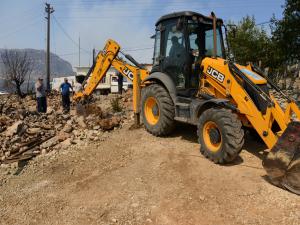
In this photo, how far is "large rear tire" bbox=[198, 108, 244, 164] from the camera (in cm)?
588

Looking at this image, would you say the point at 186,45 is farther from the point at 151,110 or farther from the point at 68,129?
the point at 68,129

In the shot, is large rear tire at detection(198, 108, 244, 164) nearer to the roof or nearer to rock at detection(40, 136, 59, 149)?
the roof

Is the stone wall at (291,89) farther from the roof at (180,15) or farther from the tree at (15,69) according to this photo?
the tree at (15,69)

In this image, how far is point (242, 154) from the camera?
22.0 ft

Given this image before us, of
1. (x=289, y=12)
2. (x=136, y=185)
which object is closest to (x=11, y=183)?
(x=136, y=185)

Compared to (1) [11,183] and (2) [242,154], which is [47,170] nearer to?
(1) [11,183]

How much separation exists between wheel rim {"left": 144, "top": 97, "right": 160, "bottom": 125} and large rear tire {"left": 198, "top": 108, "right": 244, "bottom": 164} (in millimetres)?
1835

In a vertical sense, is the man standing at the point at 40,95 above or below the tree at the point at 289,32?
below

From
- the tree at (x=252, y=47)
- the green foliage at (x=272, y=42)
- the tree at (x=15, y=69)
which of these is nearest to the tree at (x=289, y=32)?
the green foliage at (x=272, y=42)

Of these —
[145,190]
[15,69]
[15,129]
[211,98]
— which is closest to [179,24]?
[211,98]

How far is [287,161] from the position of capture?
5.12m

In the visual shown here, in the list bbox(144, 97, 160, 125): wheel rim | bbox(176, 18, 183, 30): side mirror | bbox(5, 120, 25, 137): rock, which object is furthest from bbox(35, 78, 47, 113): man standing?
bbox(176, 18, 183, 30): side mirror

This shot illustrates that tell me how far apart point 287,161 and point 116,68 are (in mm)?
5947

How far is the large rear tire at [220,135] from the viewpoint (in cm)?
588
